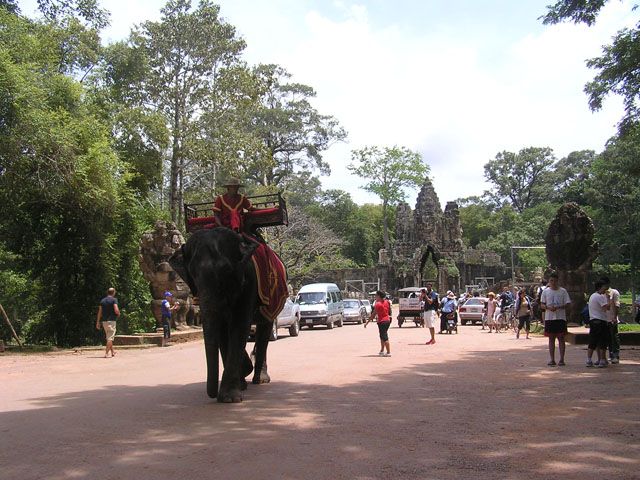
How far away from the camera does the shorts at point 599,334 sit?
1179 centimetres

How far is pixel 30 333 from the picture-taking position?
84.7 ft

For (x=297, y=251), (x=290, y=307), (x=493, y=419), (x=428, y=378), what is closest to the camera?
(x=493, y=419)

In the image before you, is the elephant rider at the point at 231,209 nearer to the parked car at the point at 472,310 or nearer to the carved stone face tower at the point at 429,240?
the parked car at the point at 472,310

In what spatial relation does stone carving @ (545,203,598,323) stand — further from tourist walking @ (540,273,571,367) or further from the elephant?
the elephant

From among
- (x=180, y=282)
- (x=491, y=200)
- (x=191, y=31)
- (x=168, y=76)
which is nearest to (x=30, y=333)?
(x=180, y=282)

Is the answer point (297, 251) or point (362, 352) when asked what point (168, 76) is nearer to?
point (297, 251)

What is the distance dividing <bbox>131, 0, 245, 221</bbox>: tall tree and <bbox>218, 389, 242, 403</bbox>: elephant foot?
25377 mm

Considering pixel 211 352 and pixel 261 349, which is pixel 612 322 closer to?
pixel 261 349

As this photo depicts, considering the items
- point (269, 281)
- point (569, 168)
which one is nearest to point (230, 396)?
point (269, 281)

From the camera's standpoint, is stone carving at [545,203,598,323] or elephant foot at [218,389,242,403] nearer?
elephant foot at [218,389,242,403]

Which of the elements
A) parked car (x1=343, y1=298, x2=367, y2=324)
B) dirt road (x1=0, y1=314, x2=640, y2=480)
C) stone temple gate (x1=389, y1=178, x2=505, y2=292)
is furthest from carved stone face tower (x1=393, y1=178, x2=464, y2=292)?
dirt road (x1=0, y1=314, x2=640, y2=480)

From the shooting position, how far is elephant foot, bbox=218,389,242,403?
27.2ft

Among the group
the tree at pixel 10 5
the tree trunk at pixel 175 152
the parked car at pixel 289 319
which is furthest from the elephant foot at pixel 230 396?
the tree trunk at pixel 175 152

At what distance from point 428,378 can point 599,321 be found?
3.39 m
